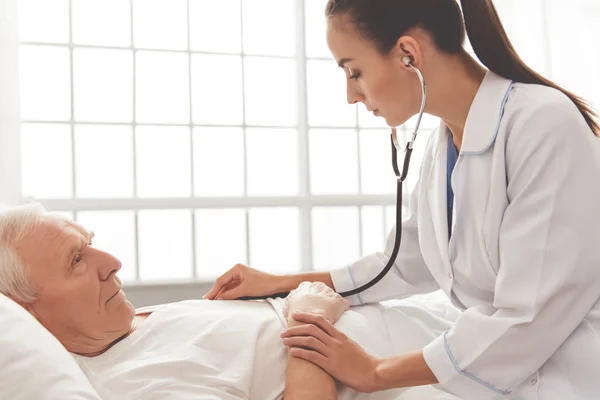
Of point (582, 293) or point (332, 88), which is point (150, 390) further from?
point (332, 88)

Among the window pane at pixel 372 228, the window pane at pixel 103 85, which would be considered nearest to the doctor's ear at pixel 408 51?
the window pane at pixel 103 85

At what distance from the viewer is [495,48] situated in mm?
1353

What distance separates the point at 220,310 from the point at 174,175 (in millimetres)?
1606

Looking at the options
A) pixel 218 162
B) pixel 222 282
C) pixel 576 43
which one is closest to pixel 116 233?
pixel 218 162

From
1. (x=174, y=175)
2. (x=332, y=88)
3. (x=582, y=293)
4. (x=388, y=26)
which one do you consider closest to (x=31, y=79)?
(x=174, y=175)

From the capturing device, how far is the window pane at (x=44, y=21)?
2883 mm

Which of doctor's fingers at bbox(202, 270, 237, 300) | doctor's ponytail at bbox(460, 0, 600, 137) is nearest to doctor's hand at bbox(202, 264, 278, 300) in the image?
doctor's fingers at bbox(202, 270, 237, 300)

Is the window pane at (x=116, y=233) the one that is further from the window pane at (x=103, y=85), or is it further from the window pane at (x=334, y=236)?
the window pane at (x=334, y=236)

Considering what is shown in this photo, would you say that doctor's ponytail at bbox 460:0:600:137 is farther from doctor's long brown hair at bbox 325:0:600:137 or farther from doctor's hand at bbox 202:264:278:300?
doctor's hand at bbox 202:264:278:300

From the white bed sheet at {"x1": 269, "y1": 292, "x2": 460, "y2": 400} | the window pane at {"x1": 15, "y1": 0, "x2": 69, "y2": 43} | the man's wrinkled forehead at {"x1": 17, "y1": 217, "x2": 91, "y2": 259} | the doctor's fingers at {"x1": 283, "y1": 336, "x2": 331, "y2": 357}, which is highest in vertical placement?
the window pane at {"x1": 15, "y1": 0, "x2": 69, "y2": 43}

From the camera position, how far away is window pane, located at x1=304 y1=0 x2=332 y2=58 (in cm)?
335

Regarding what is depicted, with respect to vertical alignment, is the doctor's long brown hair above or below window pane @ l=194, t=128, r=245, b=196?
above

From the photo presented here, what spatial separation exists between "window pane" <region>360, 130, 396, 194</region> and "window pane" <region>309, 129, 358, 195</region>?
0.06 metres

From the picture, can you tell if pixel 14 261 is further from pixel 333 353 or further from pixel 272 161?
pixel 272 161
